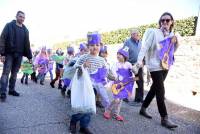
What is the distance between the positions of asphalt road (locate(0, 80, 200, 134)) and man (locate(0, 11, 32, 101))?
1.96ft

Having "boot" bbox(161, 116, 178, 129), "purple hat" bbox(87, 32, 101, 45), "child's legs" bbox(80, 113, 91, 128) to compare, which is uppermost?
"purple hat" bbox(87, 32, 101, 45)

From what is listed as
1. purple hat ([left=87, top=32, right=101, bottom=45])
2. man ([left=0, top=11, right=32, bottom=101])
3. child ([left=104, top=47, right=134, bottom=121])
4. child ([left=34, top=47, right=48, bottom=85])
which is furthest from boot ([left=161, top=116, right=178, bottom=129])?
child ([left=34, top=47, right=48, bottom=85])

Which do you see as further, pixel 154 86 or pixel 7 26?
pixel 7 26

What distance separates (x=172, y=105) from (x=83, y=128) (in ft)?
13.0

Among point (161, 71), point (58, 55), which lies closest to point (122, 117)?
point (161, 71)

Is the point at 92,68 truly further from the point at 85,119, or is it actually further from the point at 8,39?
the point at 8,39

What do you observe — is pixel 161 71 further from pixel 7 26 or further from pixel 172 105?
pixel 7 26

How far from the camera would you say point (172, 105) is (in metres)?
8.09

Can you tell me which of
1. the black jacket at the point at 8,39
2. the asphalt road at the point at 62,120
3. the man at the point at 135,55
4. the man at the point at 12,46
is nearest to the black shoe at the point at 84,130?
the asphalt road at the point at 62,120

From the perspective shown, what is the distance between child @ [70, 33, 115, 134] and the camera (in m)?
4.76

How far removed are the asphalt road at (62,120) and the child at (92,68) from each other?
27 centimetres

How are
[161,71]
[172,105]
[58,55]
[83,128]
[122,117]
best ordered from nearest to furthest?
[83,128] < [161,71] < [122,117] < [172,105] < [58,55]

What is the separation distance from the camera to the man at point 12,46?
7109 mm

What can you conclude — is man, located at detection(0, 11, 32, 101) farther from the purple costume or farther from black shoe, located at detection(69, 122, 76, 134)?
the purple costume
